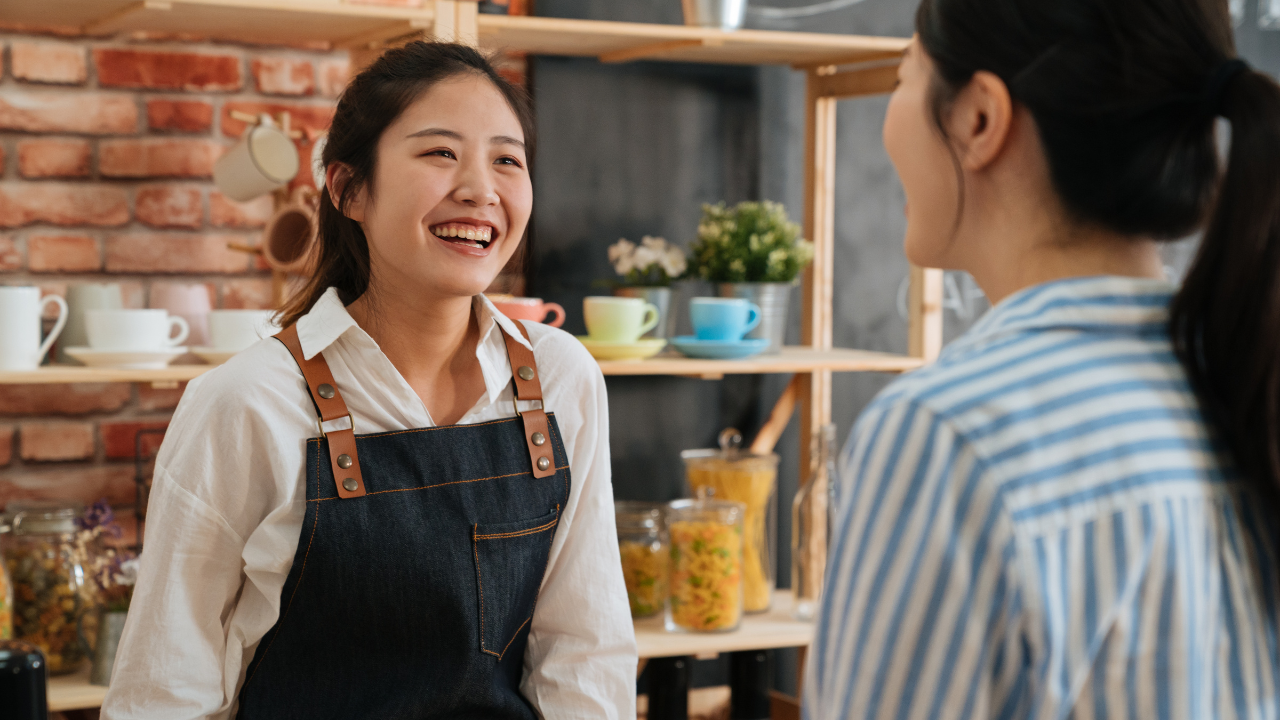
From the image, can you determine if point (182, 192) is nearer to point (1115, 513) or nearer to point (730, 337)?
point (730, 337)

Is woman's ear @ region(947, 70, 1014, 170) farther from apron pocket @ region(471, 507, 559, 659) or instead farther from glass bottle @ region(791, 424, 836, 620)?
glass bottle @ region(791, 424, 836, 620)

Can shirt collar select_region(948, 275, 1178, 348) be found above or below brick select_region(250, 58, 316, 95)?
below

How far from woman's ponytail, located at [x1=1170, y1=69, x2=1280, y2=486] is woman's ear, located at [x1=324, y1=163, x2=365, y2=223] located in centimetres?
93

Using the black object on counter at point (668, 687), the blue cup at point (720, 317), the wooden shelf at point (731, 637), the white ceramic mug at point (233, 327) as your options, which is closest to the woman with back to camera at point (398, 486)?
the white ceramic mug at point (233, 327)

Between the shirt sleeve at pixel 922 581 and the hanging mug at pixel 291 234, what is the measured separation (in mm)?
1449

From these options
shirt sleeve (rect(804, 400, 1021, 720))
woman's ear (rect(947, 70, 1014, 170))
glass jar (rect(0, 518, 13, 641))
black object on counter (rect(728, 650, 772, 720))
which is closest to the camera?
shirt sleeve (rect(804, 400, 1021, 720))

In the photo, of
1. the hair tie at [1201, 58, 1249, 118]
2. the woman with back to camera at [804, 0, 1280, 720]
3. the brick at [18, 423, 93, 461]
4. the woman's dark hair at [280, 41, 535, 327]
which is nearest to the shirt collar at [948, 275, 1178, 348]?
the woman with back to camera at [804, 0, 1280, 720]

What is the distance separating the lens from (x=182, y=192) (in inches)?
77.0

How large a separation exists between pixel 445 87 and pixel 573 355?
14.5 inches

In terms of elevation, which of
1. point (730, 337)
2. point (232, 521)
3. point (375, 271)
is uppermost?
point (375, 271)

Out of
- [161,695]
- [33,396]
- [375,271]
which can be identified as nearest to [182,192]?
[33,396]

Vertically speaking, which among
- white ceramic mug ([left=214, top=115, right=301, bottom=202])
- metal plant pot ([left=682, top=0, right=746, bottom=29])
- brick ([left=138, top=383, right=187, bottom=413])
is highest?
metal plant pot ([left=682, top=0, right=746, bottom=29])

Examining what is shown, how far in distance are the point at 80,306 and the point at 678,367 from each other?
95 cm

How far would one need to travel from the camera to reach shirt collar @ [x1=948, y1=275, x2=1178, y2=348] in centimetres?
61
